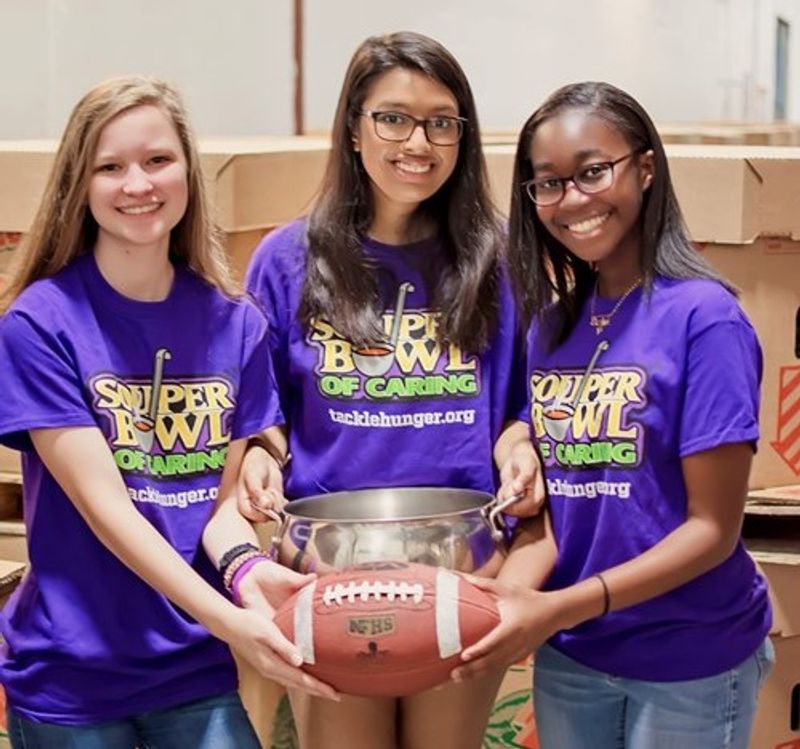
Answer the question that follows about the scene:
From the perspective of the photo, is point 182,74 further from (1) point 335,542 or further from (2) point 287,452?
(1) point 335,542

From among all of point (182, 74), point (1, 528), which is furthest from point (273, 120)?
point (1, 528)

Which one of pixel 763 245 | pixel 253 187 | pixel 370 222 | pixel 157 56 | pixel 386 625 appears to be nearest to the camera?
pixel 386 625

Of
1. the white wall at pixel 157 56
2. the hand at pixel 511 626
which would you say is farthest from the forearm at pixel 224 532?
the white wall at pixel 157 56

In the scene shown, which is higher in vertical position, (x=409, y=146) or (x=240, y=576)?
(x=409, y=146)

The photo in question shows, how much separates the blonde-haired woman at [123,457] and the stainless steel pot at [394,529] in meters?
0.07

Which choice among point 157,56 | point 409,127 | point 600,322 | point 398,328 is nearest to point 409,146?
point 409,127

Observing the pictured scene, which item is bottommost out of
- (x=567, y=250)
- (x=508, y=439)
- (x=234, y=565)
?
(x=234, y=565)

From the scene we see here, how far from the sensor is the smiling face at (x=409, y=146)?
2244 mm

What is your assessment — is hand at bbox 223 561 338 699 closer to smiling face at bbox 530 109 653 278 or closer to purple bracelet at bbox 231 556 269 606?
purple bracelet at bbox 231 556 269 606

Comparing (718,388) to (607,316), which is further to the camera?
(607,316)

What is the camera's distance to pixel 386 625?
1.88m

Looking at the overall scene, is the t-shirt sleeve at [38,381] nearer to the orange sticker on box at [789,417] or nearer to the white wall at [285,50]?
the orange sticker on box at [789,417]

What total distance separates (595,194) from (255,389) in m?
0.52

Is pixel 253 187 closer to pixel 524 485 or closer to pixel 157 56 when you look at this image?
pixel 524 485
